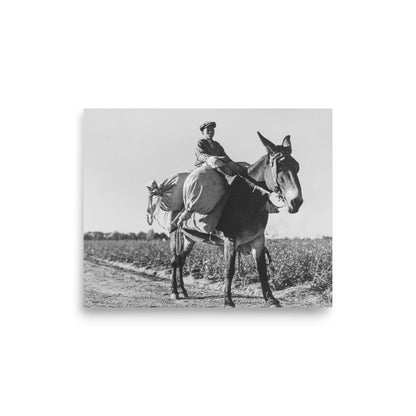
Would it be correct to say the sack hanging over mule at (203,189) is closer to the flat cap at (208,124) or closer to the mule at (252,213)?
the mule at (252,213)

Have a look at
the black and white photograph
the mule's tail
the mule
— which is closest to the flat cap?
the black and white photograph

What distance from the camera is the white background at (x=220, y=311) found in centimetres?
390

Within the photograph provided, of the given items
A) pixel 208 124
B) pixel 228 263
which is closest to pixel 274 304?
pixel 228 263

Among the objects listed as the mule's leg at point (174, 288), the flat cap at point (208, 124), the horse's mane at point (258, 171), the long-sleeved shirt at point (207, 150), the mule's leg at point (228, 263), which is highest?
the flat cap at point (208, 124)

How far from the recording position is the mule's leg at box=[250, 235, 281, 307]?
3947 mm

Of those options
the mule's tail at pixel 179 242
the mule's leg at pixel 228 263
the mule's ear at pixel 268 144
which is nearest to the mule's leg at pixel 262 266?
the mule's leg at pixel 228 263

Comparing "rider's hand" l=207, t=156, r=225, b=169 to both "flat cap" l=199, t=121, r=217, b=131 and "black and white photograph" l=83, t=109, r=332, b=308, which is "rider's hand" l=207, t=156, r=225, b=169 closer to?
"black and white photograph" l=83, t=109, r=332, b=308

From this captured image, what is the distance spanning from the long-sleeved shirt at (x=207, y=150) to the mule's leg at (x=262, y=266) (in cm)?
58
